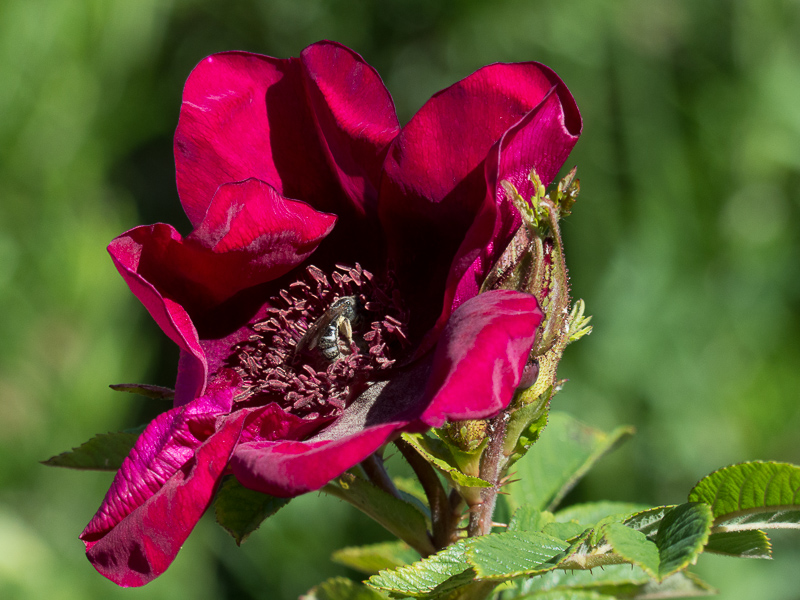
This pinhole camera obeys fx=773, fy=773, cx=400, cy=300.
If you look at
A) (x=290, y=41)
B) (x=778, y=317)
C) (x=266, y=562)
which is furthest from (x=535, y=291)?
(x=290, y=41)

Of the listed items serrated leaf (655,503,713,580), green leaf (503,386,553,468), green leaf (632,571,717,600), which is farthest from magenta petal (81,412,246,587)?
green leaf (632,571,717,600)

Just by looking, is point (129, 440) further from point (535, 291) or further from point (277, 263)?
point (535, 291)

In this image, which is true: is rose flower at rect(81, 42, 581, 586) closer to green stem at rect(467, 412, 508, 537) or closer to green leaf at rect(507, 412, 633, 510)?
green stem at rect(467, 412, 508, 537)

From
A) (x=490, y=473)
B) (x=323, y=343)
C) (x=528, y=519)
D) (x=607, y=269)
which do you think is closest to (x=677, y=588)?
(x=528, y=519)

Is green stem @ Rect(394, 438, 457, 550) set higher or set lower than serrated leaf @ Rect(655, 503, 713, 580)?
lower

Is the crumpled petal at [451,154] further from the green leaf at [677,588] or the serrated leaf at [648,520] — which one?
the green leaf at [677,588]

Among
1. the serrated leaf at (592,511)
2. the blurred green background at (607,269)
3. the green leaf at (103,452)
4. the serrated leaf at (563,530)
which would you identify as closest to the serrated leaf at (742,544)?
the serrated leaf at (563,530)

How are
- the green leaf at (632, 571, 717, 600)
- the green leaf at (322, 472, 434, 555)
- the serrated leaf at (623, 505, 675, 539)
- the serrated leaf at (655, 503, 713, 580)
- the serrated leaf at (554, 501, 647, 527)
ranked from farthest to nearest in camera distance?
the serrated leaf at (554, 501, 647, 527), the green leaf at (632, 571, 717, 600), the green leaf at (322, 472, 434, 555), the serrated leaf at (623, 505, 675, 539), the serrated leaf at (655, 503, 713, 580)
